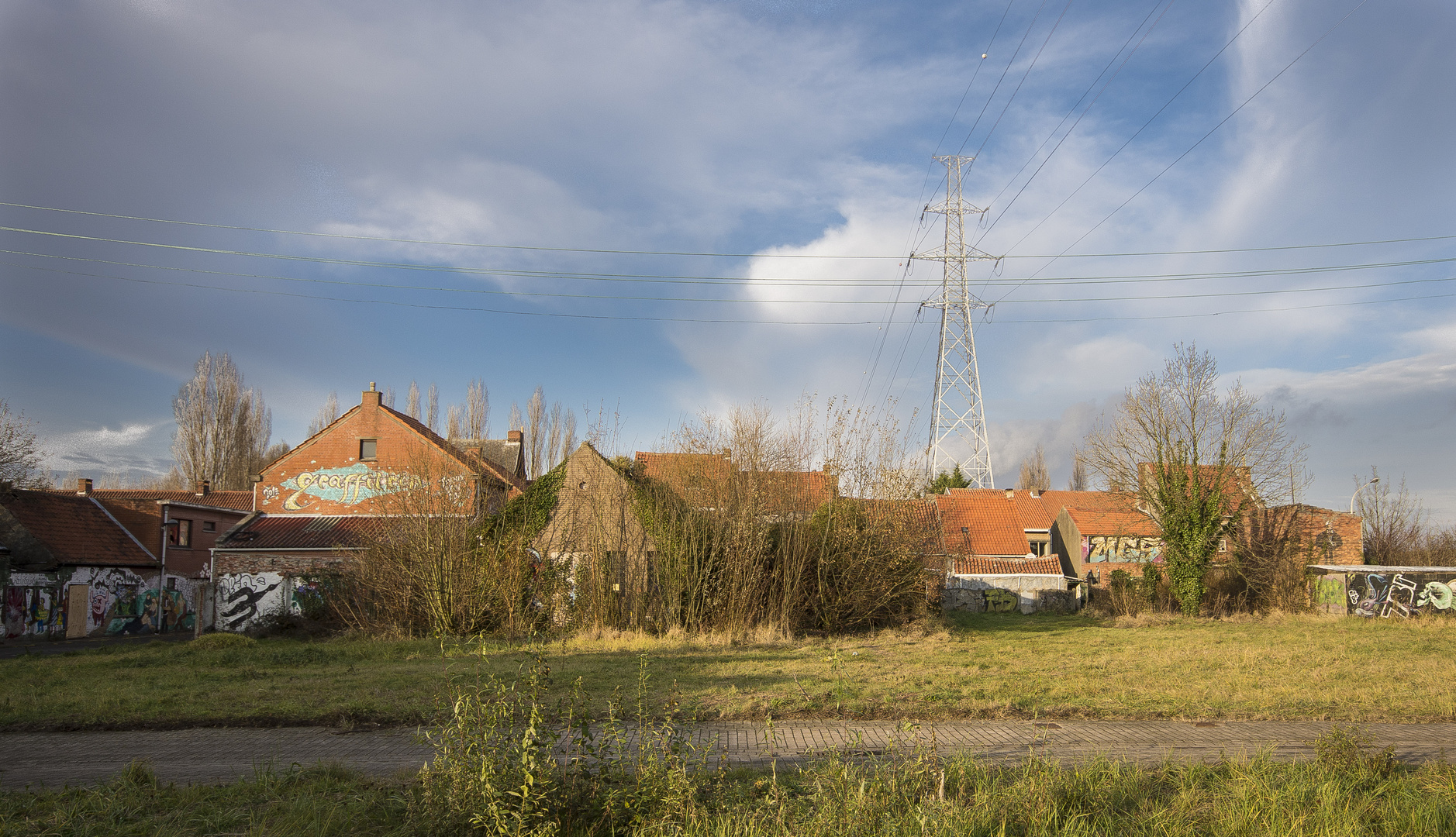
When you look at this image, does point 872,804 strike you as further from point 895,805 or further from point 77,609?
point 77,609

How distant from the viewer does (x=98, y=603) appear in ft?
90.8

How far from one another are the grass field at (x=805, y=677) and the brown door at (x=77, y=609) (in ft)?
32.6

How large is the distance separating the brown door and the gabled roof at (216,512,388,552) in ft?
18.6

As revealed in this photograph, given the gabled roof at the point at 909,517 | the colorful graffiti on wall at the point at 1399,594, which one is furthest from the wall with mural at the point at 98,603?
the colorful graffiti on wall at the point at 1399,594

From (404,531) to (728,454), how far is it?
842cm

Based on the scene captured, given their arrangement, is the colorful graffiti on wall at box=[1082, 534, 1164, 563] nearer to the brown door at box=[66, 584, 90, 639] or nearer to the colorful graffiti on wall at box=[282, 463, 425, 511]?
the colorful graffiti on wall at box=[282, 463, 425, 511]

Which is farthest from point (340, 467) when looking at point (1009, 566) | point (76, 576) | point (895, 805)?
point (1009, 566)

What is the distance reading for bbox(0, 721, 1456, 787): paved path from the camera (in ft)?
22.8

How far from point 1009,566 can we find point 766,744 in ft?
112

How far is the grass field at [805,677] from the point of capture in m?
9.39

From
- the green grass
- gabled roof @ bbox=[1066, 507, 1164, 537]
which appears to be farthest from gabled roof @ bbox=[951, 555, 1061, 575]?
the green grass

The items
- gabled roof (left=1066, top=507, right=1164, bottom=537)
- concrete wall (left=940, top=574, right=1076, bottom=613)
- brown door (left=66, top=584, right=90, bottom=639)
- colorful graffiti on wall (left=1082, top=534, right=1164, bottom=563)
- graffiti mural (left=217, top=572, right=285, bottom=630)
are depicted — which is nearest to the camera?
graffiti mural (left=217, top=572, right=285, bottom=630)

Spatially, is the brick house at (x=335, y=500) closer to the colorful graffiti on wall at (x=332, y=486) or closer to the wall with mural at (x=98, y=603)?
the colorful graffiti on wall at (x=332, y=486)

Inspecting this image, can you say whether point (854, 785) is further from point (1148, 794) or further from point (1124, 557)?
point (1124, 557)
